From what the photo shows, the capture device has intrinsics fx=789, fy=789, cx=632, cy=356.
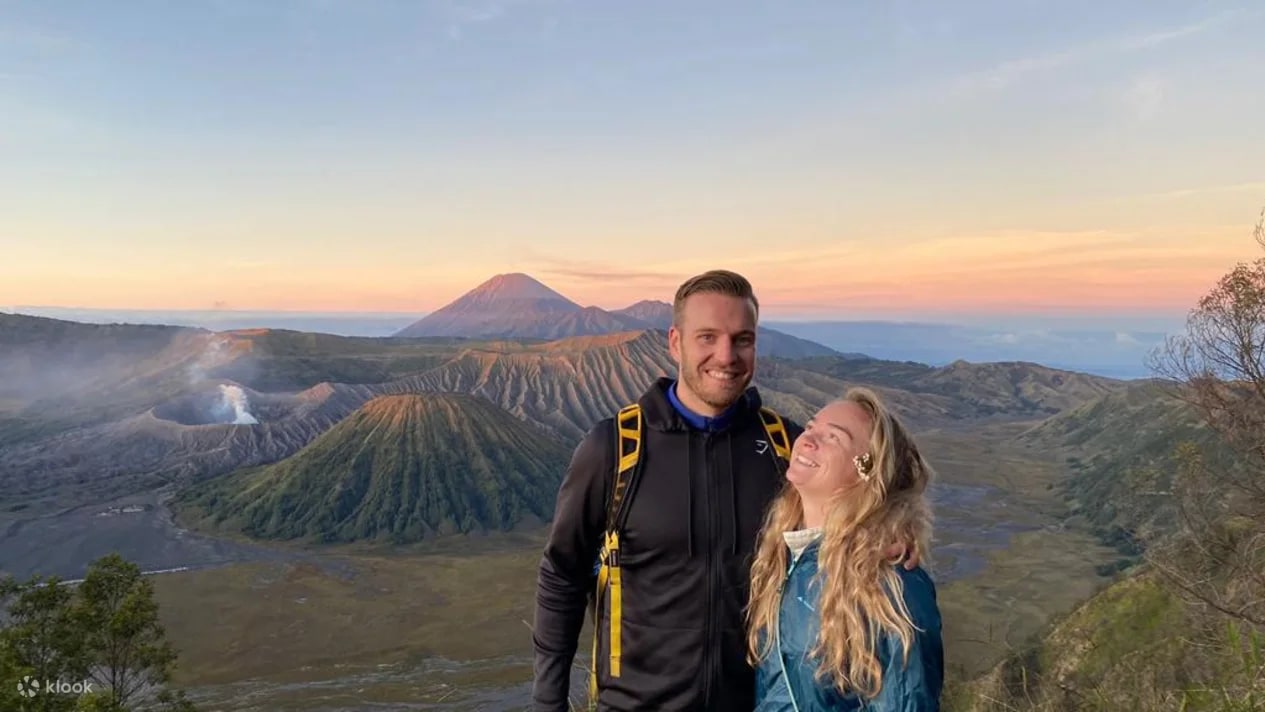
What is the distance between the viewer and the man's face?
3.09 meters

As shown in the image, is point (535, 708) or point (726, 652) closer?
point (726, 652)

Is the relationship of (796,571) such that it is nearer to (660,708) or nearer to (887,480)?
(887,480)

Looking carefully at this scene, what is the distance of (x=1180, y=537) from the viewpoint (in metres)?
20.1

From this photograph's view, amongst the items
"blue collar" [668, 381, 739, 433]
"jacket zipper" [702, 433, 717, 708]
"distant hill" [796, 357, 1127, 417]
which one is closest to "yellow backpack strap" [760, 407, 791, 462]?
"blue collar" [668, 381, 739, 433]

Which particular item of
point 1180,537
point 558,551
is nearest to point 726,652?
point 558,551

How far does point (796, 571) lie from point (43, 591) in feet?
55.4

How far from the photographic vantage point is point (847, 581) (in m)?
2.52

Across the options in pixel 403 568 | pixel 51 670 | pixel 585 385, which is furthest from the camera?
pixel 585 385

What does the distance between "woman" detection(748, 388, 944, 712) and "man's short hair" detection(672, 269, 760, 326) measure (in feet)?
1.97

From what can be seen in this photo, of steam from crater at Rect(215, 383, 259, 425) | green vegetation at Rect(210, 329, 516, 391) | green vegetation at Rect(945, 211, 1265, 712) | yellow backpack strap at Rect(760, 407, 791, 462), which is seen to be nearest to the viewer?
yellow backpack strap at Rect(760, 407, 791, 462)

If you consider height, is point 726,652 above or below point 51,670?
above

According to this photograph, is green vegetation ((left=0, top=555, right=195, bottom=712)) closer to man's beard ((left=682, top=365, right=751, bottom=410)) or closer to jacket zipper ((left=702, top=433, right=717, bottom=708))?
jacket zipper ((left=702, top=433, right=717, bottom=708))

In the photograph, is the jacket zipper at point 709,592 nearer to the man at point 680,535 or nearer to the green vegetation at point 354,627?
the man at point 680,535

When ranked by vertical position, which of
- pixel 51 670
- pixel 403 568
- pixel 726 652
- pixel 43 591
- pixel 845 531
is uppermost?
pixel 845 531
